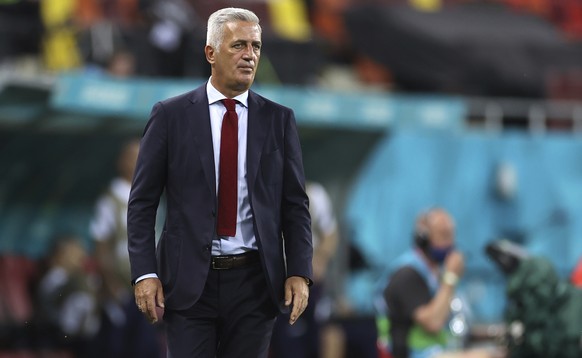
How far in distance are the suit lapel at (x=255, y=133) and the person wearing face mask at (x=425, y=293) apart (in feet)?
13.2

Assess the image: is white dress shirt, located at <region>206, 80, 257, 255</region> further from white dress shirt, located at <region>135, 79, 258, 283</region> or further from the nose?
the nose

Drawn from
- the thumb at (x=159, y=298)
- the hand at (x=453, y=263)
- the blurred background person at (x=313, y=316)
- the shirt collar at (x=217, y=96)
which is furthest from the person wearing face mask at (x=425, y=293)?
the thumb at (x=159, y=298)

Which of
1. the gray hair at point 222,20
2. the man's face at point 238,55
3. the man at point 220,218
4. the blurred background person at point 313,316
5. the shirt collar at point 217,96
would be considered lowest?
the blurred background person at point 313,316

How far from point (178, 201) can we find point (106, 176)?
8.56 m

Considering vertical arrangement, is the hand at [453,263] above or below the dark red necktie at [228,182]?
below

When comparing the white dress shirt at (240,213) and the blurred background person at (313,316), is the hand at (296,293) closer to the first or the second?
the white dress shirt at (240,213)

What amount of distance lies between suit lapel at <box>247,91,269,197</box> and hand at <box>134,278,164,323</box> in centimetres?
55

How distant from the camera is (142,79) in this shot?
13.0m

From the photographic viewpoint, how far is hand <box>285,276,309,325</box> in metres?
5.92

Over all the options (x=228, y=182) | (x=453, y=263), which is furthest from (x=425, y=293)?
(x=228, y=182)

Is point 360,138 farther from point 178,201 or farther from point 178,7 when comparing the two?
point 178,201

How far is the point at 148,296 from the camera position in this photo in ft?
19.0

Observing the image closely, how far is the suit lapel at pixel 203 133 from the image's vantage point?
5.92 meters

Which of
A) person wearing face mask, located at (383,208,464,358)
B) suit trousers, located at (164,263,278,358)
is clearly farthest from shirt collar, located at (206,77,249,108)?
person wearing face mask, located at (383,208,464,358)
